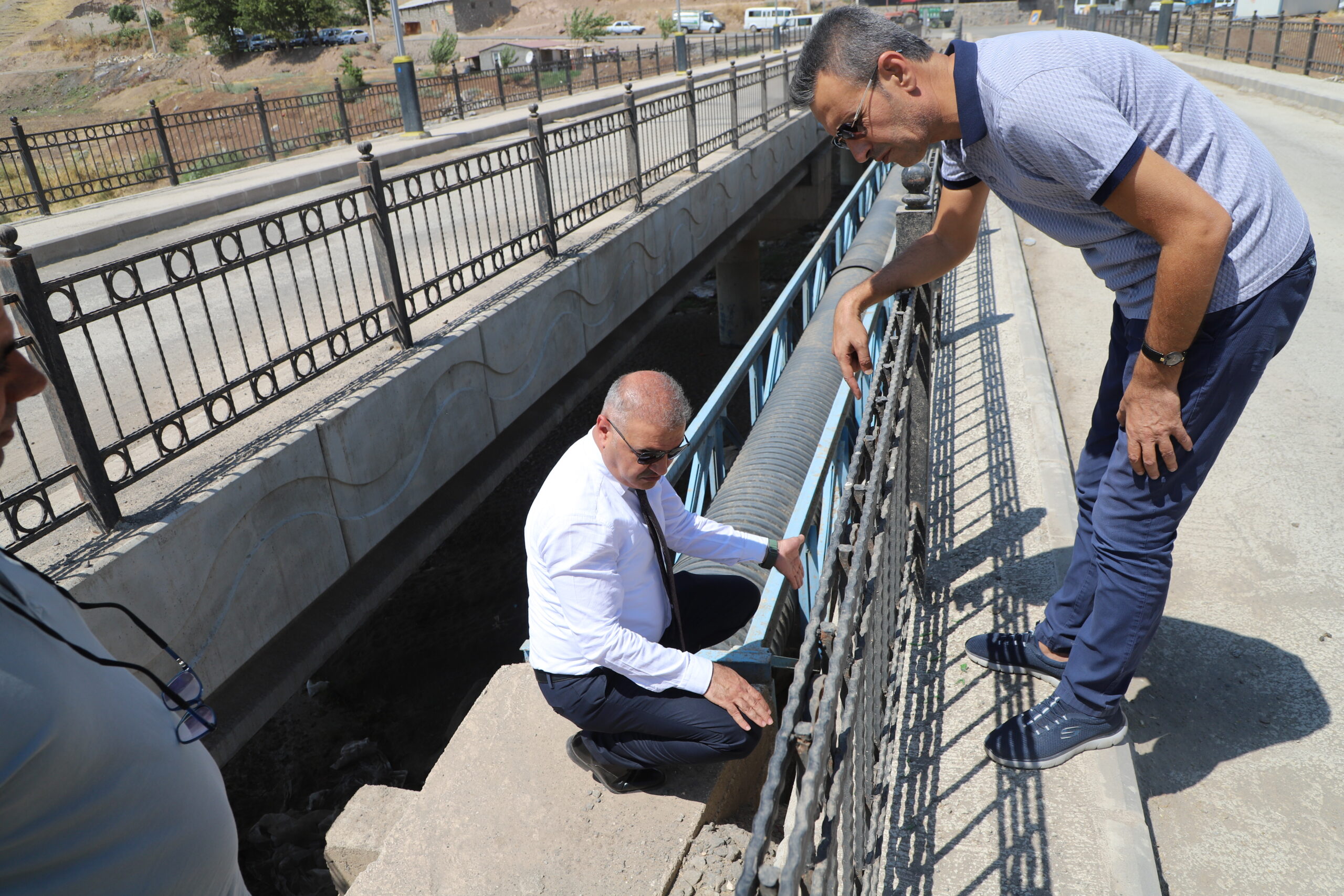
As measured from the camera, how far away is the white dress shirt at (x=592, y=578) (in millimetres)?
2344

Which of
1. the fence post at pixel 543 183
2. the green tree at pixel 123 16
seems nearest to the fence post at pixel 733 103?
the fence post at pixel 543 183

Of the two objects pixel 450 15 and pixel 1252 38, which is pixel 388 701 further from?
pixel 450 15

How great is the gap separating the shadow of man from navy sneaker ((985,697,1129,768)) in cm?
26

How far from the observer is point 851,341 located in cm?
250

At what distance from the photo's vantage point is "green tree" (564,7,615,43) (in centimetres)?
5666

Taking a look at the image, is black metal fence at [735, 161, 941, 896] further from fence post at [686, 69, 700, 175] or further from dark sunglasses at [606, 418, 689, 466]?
fence post at [686, 69, 700, 175]

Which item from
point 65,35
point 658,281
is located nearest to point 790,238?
point 658,281

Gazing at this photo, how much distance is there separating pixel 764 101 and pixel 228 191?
7.75 m

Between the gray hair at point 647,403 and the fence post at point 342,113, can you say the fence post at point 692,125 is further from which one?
the fence post at point 342,113

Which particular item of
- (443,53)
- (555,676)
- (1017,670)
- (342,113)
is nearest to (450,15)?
(443,53)

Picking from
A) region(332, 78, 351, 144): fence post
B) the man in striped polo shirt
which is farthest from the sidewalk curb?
region(332, 78, 351, 144): fence post

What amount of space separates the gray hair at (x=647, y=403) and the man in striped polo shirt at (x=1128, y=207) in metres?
0.79

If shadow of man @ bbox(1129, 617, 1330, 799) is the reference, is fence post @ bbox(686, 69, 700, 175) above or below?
above

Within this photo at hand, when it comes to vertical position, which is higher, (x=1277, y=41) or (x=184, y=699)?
(x=184, y=699)
